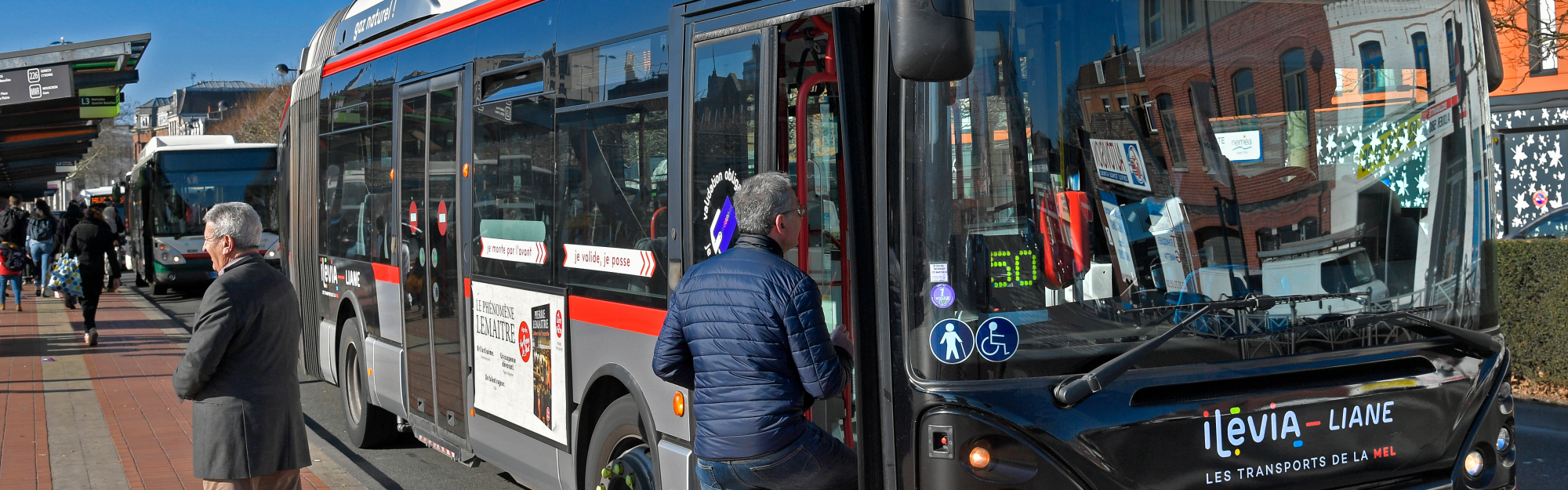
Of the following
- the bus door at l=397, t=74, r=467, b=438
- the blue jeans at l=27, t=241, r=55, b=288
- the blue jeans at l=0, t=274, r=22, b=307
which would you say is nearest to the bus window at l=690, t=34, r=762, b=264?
the bus door at l=397, t=74, r=467, b=438

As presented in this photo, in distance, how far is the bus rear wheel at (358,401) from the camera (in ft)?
26.8

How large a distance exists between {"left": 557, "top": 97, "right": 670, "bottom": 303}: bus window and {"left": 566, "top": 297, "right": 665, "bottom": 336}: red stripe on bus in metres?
0.06

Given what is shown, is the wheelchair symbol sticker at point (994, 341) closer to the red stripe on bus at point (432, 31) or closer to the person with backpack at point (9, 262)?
the red stripe on bus at point (432, 31)

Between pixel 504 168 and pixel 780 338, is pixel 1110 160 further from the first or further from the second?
pixel 504 168

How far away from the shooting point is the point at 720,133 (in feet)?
13.6

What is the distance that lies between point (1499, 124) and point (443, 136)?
52.6 feet

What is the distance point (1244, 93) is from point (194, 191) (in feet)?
71.4

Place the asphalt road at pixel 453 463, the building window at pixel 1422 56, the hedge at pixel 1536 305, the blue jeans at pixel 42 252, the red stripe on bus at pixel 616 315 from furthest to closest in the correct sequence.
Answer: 1. the blue jeans at pixel 42 252
2. the hedge at pixel 1536 305
3. the asphalt road at pixel 453 463
4. the red stripe on bus at pixel 616 315
5. the building window at pixel 1422 56

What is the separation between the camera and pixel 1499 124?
17.1m

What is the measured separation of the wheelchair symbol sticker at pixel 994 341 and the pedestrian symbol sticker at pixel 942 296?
0.36 ft

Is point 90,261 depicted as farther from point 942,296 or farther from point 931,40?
point 931,40

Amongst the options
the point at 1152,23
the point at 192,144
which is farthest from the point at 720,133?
the point at 192,144

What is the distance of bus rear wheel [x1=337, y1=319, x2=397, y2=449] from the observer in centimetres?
816

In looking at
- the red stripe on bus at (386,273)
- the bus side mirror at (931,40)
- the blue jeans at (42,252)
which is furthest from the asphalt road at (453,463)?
the blue jeans at (42,252)
